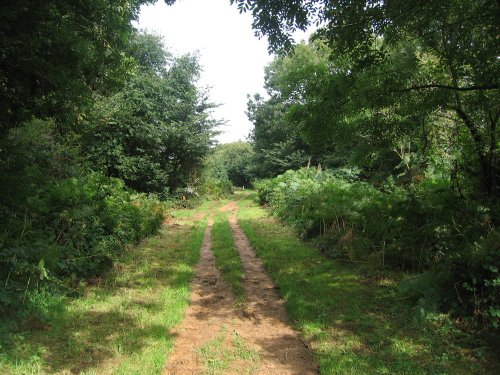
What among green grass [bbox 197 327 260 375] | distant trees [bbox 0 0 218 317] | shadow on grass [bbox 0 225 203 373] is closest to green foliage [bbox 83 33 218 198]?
distant trees [bbox 0 0 218 317]

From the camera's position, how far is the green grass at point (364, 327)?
13.5 ft

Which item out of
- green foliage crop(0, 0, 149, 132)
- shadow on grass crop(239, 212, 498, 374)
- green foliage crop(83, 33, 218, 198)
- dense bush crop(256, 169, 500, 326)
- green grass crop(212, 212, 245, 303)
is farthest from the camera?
green foliage crop(83, 33, 218, 198)

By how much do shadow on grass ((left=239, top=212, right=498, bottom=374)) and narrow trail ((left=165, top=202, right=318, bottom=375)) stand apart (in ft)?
0.75

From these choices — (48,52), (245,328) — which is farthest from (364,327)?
(48,52)

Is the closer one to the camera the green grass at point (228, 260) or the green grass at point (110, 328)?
the green grass at point (110, 328)

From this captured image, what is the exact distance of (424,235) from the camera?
694 cm

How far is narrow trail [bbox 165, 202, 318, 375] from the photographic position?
4223 mm

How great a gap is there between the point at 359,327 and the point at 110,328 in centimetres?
350

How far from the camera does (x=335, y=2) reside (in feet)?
17.2

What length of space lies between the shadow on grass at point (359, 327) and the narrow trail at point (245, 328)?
0.75 ft

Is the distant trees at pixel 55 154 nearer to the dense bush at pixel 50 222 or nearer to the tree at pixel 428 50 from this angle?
the dense bush at pixel 50 222

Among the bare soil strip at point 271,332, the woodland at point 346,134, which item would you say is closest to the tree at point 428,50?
the woodland at point 346,134

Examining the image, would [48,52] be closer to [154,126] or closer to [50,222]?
[50,222]

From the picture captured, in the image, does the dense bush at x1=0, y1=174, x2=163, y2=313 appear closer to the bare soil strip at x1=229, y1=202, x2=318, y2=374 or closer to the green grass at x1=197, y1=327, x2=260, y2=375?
the green grass at x1=197, y1=327, x2=260, y2=375
